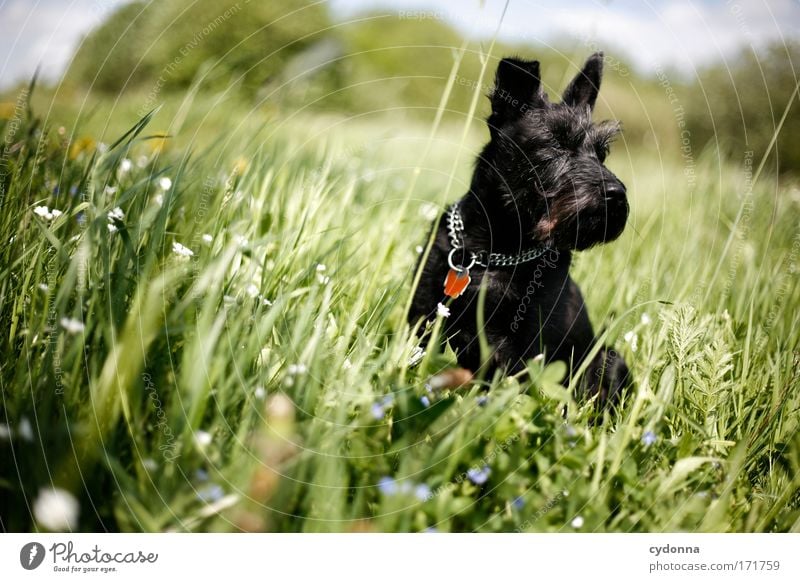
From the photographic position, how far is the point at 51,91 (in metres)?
2.96

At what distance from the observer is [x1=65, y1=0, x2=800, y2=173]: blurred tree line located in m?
3.28

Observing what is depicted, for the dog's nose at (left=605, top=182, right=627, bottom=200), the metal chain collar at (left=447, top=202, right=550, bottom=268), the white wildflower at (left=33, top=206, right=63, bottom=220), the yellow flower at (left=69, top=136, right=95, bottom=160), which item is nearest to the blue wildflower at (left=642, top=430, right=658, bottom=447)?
the metal chain collar at (left=447, top=202, right=550, bottom=268)

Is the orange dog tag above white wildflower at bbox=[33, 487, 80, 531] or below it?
above

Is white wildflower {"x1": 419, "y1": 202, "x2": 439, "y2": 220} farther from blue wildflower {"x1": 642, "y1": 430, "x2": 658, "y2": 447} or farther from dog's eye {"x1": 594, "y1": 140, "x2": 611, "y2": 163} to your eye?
blue wildflower {"x1": 642, "y1": 430, "x2": 658, "y2": 447}

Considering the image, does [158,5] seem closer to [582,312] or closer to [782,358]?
[582,312]

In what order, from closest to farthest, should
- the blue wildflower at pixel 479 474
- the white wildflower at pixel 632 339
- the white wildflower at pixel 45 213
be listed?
the blue wildflower at pixel 479 474 → the white wildflower at pixel 45 213 → the white wildflower at pixel 632 339

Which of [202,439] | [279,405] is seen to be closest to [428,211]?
[279,405]

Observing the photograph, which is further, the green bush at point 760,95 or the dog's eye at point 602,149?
the dog's eye at point 602,149

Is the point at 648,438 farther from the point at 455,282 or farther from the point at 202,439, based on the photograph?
the point at 202,439

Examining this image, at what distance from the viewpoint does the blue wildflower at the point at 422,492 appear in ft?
6.24

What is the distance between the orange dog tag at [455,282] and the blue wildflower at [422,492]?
1400 mm

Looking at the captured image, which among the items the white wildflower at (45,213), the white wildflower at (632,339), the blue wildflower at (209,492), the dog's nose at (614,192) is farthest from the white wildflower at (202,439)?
the dog's nose at (614,192)

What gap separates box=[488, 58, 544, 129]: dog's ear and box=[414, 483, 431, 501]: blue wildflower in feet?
7.88
